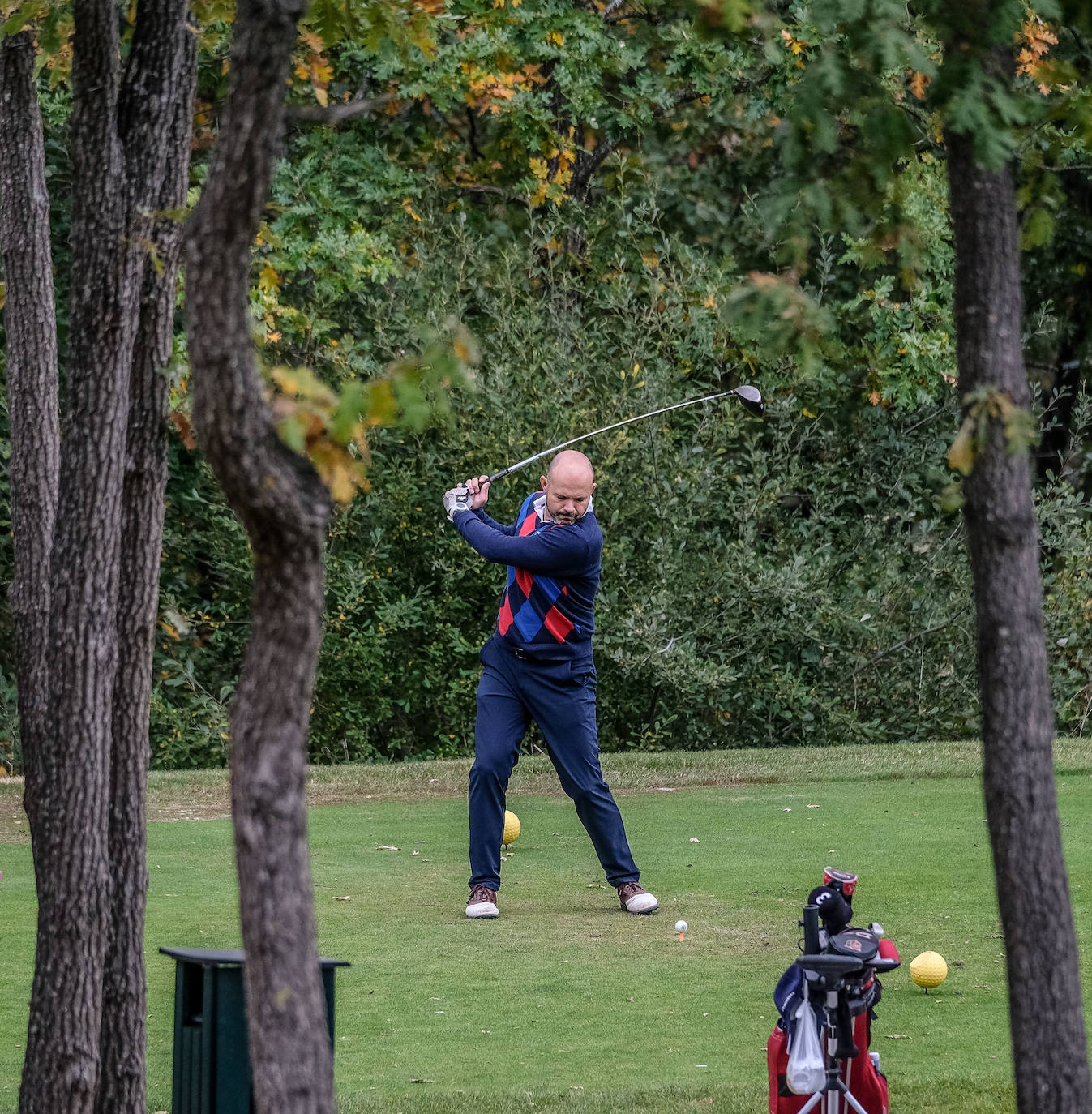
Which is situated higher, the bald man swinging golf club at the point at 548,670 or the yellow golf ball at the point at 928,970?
the bald man swinging golf club at the point at 548,670

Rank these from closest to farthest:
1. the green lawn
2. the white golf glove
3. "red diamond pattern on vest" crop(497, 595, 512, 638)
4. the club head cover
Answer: the club head cover < the green lawn < "red diamond pattern on vest" crop(497, 595, 512, 638) < the white golf glove

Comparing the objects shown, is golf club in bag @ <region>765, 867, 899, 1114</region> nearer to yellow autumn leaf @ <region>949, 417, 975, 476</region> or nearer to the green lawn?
the green lawn

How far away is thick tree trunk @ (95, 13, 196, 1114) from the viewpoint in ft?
13.1

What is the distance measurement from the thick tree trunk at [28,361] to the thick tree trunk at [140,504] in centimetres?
48

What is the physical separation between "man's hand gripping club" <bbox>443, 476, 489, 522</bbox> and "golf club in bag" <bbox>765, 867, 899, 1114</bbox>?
375cm

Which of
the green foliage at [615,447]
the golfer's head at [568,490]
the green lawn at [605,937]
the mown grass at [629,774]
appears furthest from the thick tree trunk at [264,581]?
the green foliage at [615,447]

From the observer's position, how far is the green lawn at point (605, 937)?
4.90 meters

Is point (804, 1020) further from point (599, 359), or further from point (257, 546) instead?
point (599, 359)

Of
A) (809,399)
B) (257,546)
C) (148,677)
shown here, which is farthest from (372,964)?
(809,399)

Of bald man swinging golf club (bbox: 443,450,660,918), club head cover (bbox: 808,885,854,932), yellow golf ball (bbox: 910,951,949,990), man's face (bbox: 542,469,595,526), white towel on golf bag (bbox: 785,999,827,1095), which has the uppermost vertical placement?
man's face (bbox: 542,469,595,526)

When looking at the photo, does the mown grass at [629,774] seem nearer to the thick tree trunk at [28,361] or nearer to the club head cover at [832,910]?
the thick tree trunk at [28,361]

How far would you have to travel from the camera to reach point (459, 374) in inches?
103

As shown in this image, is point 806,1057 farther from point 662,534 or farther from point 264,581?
point 662,534

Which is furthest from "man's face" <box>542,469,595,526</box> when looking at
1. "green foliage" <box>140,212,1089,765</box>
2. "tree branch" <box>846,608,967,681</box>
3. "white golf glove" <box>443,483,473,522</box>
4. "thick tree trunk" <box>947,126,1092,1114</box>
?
"tree branch" <box>846,608,967,681</box>
